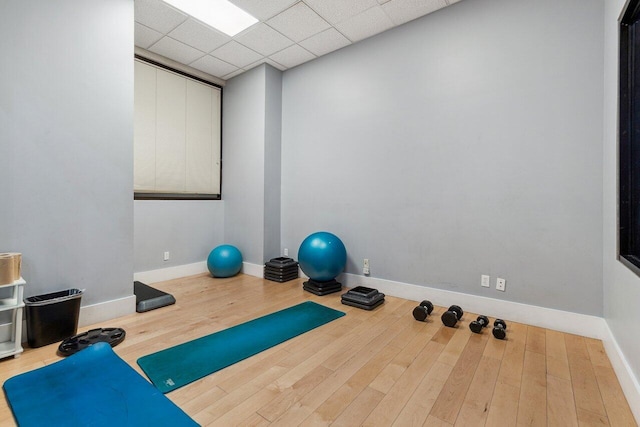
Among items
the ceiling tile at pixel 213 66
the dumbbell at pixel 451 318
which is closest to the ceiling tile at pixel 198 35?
the ceiling tile at pixel 213 66

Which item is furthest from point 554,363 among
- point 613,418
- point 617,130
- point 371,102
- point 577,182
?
point 371,102

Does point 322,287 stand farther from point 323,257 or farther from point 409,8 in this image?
point 409,8

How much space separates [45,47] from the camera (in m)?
2.34

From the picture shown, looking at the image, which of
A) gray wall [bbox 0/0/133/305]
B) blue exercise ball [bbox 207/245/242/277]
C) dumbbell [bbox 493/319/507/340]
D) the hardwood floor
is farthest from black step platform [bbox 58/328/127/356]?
dumbbell [bbox 493/319/507/340]

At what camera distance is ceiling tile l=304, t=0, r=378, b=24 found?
2.91 meters

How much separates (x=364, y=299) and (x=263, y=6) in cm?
302

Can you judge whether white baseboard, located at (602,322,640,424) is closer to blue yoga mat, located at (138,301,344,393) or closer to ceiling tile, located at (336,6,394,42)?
blue yoga mat, located at (138,301,344,393)

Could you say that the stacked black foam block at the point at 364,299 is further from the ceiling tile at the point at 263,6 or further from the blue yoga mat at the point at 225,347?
the ceiling tile at the point at 263,6

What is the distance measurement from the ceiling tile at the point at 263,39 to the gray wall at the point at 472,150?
0.61 m

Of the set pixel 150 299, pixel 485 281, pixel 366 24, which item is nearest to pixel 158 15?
pixel 366 24

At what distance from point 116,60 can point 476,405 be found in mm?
3684

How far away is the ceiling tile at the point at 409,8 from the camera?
2.91 metres

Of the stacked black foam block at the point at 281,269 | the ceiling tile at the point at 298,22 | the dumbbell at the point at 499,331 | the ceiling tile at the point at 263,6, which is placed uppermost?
the ceiling tile at the point at 298,22

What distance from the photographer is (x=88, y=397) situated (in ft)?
5.22
